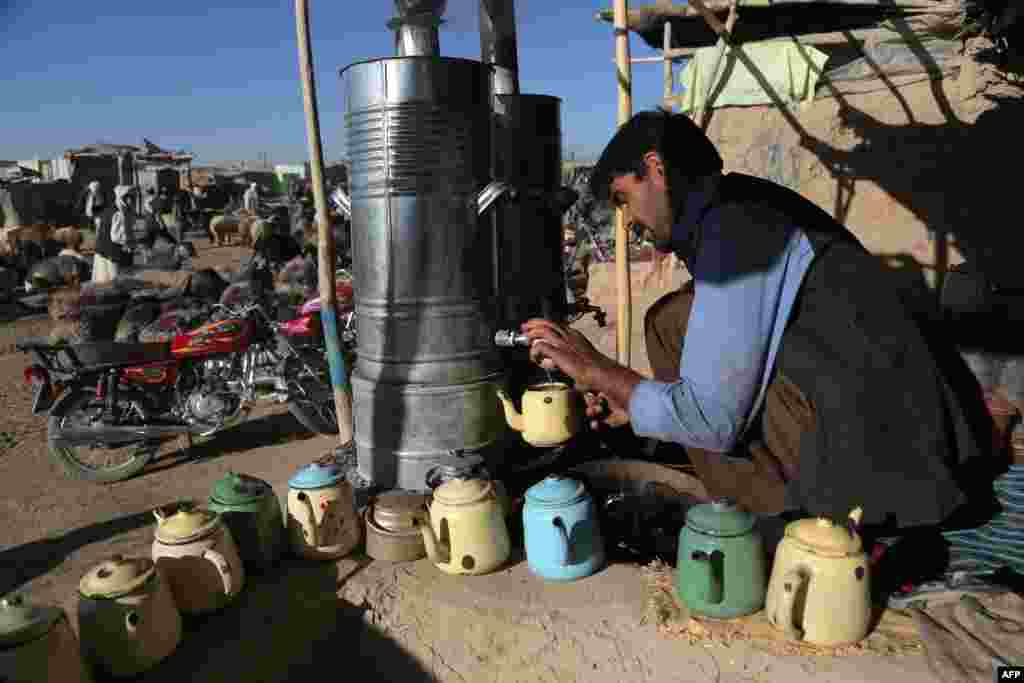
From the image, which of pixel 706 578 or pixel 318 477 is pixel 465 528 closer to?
pixel 318 477

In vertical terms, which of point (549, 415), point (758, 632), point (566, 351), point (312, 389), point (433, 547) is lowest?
point (312, 389)

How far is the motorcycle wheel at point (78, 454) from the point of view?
211 inches

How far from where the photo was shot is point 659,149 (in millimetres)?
2236

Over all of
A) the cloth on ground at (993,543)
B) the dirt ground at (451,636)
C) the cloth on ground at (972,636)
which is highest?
the cloth on ground at (993,543)

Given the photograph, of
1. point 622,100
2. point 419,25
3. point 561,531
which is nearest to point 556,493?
point 561,531

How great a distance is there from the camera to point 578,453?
10.7 ft

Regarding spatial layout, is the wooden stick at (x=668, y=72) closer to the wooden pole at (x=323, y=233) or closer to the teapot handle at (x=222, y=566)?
the wooden pole at (x=323, y=233)

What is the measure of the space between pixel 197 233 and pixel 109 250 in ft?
51.8

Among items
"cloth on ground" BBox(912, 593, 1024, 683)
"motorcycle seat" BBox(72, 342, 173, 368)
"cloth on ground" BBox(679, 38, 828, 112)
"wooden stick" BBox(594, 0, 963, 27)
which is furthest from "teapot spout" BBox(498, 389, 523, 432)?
"cloth on ground" BBox(679, 38, 828, 112)

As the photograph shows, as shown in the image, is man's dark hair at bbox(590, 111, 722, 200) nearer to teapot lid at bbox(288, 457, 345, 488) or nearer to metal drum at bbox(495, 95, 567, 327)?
metal drum at bbox(495, 95, 567, 327)

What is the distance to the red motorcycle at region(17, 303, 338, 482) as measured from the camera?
539 cm

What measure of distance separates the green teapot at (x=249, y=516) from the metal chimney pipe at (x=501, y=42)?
209cm

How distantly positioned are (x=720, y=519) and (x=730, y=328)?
535mm

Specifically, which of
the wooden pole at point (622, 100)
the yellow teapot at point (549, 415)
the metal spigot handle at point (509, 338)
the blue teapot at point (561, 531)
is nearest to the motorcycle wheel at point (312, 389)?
the wooden pole at point (622, 100)
